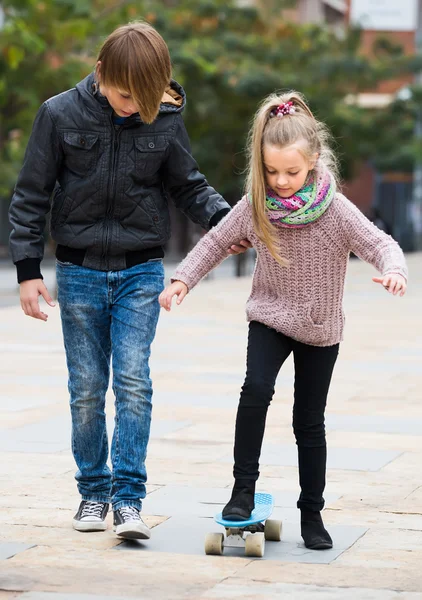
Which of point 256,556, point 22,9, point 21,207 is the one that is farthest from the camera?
point 22,9

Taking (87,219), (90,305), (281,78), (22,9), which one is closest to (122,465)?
(90,305)

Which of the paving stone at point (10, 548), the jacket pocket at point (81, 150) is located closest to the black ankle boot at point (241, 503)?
the paving stone at point (10, 548)

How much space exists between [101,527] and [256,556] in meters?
0.67

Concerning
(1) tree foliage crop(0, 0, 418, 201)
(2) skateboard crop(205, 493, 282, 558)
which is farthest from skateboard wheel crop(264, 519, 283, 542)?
(1) tree foliage crop(0, 0, 418, 201)

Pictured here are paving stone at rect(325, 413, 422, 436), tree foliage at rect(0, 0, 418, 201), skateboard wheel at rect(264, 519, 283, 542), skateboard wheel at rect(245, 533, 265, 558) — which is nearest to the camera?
skateboard wheel at rect(245, 533, 265, 558)

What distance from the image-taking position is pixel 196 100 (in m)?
34.7

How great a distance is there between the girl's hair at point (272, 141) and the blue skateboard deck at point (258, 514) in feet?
2.75

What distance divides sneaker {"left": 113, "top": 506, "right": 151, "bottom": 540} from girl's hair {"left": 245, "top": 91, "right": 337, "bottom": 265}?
102cm

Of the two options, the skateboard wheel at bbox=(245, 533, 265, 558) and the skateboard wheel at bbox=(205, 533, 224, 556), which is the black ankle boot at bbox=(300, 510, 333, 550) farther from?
the skateboard wheel at bbox=(205, 533, 224, 556)

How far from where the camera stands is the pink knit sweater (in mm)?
4555

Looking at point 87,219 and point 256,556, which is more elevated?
point 87,219

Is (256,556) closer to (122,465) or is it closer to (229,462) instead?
(122,465)

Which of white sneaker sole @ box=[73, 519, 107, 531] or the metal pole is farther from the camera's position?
the metal pole

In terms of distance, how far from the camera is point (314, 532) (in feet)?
15.1
